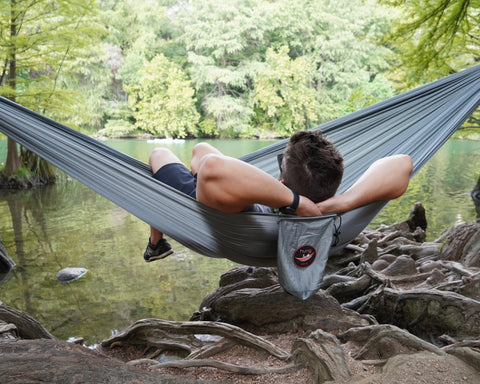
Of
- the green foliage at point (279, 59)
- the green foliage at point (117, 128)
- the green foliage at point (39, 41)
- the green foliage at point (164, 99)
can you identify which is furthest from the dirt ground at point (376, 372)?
the green foliage at point (117, 128)

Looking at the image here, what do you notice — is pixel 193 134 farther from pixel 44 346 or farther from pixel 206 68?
pixel 44 346

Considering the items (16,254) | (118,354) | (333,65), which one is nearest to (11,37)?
(16,254)

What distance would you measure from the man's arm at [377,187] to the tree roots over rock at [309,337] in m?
0.36

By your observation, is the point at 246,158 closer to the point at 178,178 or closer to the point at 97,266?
the point at 178,178

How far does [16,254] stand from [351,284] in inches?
104

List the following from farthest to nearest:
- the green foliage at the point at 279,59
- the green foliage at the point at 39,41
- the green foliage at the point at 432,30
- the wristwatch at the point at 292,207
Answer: the green foliage at the point at 279,59, the green foliage at the point at 39,41, the green foliage at the point at 432,30, the wristwatch at the point at 292,207

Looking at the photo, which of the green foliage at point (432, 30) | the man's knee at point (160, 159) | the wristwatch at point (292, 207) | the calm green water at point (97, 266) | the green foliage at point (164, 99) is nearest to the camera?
the wristwatch at point (292, 207)

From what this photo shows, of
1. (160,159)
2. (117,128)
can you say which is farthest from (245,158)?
(117,128)

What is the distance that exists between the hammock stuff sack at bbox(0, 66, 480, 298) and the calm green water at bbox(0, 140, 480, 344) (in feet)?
3.59

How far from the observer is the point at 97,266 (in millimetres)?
3145

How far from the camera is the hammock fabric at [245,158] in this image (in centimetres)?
127

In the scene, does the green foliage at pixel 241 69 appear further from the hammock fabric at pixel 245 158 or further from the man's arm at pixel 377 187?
the man's arm at pixel 377 187

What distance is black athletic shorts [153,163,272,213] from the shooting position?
1417 mm

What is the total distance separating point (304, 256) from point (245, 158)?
0.68 metres
